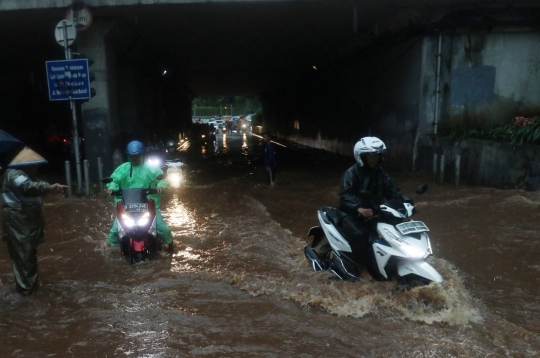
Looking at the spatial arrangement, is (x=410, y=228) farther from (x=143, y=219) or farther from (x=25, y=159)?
(x=25, y=159)

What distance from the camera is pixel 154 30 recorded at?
1614 cm

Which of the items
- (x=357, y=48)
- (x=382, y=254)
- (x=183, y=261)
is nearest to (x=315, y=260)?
(x=382, y=254)

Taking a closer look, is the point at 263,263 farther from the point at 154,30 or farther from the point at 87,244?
the point at 154,30

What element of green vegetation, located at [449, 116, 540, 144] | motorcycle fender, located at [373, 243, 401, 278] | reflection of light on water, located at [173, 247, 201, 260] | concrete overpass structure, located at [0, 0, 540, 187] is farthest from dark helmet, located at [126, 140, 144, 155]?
green vegetation, located at [449, 116, 540, 144]

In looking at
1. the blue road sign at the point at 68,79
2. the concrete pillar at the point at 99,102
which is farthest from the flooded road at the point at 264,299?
the concrete pillar at the point at 99,102

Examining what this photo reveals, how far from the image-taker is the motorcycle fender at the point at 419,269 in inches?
168

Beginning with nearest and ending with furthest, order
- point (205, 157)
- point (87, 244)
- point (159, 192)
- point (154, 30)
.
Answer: point (159, 192) < point (87, 244) < point (154, 30) < point (205, 157)

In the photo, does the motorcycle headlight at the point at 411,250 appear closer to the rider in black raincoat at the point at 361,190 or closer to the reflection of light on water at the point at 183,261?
the rider in black raincoat at the point at 361,190

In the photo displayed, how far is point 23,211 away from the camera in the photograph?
5.05 m

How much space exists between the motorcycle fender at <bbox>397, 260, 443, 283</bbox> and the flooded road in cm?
17

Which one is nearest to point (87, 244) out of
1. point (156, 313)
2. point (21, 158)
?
point (21, 158)

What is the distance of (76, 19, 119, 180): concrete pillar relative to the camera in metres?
13.2

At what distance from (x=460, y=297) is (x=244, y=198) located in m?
7.11

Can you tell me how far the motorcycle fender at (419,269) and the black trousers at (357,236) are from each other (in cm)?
51
